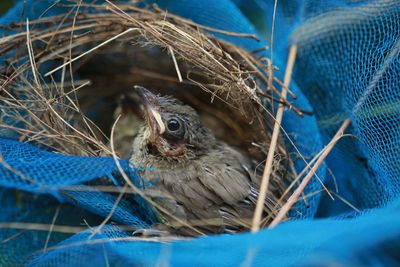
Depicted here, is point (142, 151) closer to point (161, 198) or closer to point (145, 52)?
Result: point (161, 198)

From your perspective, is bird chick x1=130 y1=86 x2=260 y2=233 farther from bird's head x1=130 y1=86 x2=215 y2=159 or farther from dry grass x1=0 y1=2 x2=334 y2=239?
dry grass x1=0 y1=2 x2=334 y2=239

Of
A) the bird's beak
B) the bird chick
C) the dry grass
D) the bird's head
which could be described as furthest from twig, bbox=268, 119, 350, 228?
the bird's beak

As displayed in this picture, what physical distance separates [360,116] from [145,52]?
1.38 meters

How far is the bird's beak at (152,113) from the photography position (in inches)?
89.0

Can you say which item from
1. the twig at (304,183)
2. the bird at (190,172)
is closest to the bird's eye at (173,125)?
the bird at (190,172)

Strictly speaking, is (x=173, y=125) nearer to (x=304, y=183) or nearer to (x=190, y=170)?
(x=190, y=170)

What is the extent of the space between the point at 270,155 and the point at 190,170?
17.6 inches

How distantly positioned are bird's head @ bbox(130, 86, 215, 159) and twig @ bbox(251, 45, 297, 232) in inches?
17.5

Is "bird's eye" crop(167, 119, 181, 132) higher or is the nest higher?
the nest

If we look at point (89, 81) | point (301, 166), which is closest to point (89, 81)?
point (89, 81)

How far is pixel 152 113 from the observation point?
2.27 meters

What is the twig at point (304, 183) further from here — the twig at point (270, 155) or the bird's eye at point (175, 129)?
the bird's eye at point (175, 129)

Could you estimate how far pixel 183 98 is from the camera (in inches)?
114

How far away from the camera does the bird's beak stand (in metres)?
2.26
